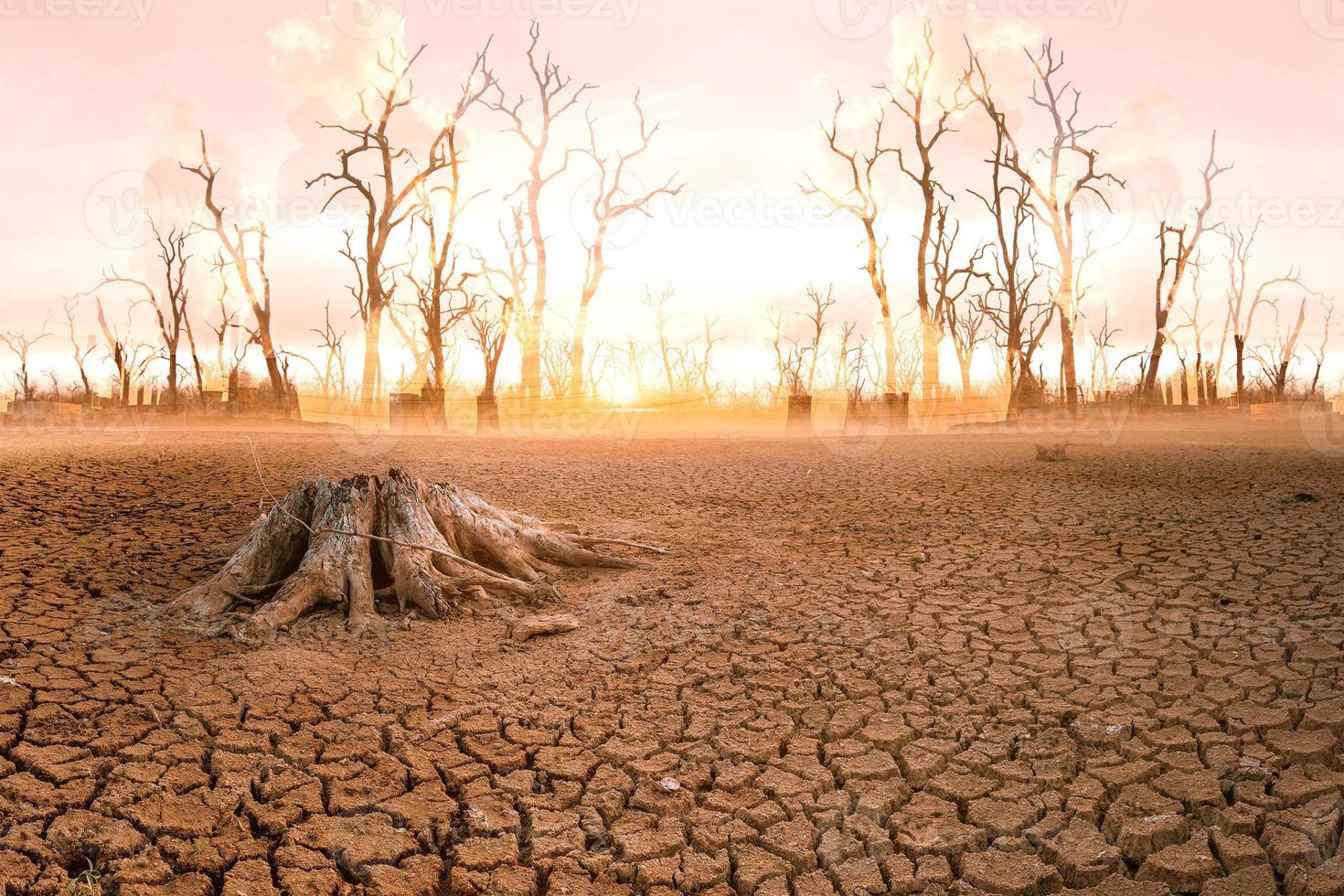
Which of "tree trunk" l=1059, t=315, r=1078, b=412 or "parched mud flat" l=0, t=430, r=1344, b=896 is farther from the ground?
"tree trunk" l=1059, t=315, r=1078, b=412

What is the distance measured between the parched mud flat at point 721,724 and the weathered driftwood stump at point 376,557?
0.22 meters

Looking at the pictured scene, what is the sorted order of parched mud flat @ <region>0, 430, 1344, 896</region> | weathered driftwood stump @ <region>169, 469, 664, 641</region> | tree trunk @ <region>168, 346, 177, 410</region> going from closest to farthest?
parched mud flat @ <region>0, 430, 1344, 896</region>
weathered driftwood stump @ <region>169, 469, 664, 641</region>
tree trunk @ <region>168, 346, 177, 410</region>

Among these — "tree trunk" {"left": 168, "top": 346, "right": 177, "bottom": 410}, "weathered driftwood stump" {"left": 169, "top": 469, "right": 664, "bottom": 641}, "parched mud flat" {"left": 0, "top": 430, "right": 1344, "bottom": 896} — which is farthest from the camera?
"tree trunk" {"left": 168, "top": 346, "right": 177, "bottom": 410}

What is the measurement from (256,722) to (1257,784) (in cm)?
431

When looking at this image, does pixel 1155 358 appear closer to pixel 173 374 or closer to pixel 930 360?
pixel 930 360

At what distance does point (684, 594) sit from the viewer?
18.6 ft

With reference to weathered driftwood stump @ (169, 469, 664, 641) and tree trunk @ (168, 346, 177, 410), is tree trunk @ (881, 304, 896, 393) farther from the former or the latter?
tree trunk @ (168, 346, 177, 410)

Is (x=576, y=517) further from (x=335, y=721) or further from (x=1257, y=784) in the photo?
(x=1257, y=784)

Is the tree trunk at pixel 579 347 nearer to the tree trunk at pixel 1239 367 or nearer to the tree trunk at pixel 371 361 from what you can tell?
the tree trunk at pixel 371 361

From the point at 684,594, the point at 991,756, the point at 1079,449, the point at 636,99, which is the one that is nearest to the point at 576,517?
the point at 684,594

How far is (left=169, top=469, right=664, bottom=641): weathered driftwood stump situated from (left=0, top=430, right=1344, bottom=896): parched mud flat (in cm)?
22

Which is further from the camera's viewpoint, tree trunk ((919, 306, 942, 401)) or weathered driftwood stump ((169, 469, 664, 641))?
tree trunk ((919, 306, 942, 401))

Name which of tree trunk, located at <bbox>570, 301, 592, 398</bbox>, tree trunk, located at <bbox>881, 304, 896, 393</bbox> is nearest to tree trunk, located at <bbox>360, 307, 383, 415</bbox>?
tree trunk, located at <bbox>570, 301, 592, 398</bbox>

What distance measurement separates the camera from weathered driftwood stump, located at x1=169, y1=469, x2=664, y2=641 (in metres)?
5.14
